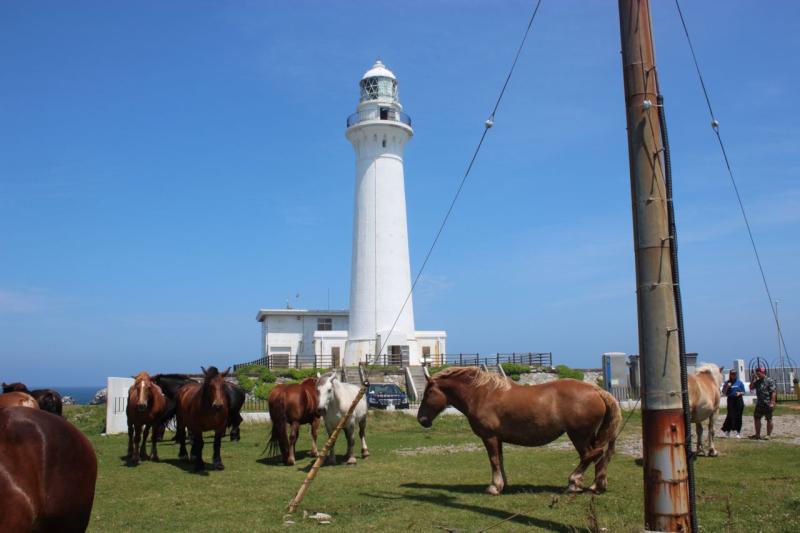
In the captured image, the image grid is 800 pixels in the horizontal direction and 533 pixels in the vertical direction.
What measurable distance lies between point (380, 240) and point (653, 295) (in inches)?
1494

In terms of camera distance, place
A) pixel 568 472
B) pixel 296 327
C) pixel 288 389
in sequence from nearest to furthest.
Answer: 1. pixel 568 472
2. pixel 288 389
3. pixel 296 327

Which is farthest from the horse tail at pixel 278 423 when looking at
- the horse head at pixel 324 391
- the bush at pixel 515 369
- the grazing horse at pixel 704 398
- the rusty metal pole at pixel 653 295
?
the bush at pixel 515 369

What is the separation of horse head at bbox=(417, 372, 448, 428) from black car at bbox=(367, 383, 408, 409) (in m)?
18.6

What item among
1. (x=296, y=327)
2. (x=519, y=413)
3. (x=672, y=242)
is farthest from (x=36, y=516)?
(x=296, y=327)

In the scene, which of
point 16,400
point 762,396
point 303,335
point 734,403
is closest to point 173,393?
point 16,400

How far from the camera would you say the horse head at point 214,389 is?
12859 millimetres

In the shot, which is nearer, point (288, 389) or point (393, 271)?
point (288, 389)

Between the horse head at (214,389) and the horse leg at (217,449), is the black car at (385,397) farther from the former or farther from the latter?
the horse head at (214,389)

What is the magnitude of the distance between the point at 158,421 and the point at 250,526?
7.96 meters

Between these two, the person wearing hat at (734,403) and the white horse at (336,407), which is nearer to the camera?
the white horse at (336,407)

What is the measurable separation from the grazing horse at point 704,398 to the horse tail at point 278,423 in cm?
824

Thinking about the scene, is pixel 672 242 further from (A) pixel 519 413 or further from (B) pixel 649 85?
(A) pixel 519 413

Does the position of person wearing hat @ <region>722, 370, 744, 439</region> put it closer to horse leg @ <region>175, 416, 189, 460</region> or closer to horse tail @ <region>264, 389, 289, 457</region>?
horse tail @ <region>264, 389, 289, 457</region>

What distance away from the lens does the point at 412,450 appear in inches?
660
